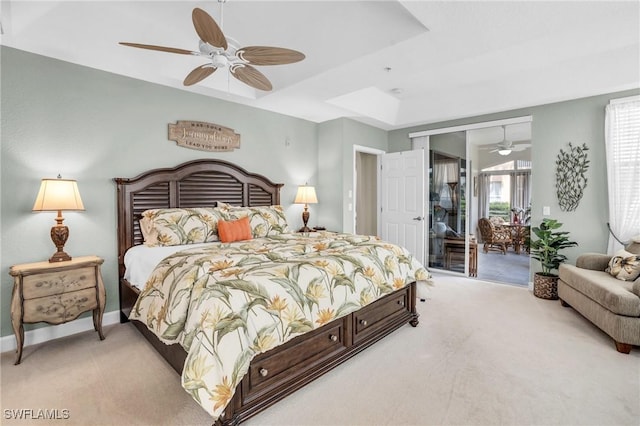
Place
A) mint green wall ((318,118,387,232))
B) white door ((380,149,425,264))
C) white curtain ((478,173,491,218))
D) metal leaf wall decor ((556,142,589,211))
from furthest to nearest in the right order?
white curtain ((478,173,491,218)) < white door ((380,149,425,264)) < mint green wall ((318,118,387,232)) < metal leaf wall decor ((556,142,589,211))

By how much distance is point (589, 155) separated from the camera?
390cm

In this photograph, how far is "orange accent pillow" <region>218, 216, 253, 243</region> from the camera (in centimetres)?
321

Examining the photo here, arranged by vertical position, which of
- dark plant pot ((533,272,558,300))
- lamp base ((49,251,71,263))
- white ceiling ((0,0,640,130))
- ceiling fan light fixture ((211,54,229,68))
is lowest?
dark plant pot ((533,272,558,300))

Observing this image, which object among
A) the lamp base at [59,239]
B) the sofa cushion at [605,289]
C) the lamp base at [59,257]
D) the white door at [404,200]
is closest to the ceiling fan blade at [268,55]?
the lamp base at [59,239]

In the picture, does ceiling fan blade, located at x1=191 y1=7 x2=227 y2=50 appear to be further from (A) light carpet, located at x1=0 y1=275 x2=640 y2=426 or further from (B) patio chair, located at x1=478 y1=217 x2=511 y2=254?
(B) patio chair, located at x1=478 y1=217 x2=511 y2=254

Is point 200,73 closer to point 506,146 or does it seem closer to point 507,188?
point 506,146

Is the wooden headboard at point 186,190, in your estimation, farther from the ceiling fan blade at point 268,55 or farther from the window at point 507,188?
the window at point 507,188

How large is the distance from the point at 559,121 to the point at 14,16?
5.94 meters

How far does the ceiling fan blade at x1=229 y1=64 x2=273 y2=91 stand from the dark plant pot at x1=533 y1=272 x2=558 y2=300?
405cm

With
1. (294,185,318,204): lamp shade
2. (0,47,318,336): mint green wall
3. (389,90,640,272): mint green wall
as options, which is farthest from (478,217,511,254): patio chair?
(0,47,318,336): mint green wall

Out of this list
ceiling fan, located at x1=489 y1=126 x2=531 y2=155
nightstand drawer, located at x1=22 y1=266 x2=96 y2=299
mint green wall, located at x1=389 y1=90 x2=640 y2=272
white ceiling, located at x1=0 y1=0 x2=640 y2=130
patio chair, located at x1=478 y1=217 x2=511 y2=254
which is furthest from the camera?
patio chair, located at x1=478 y1=217 x2=511 y2=254

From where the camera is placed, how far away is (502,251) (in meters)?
6.80

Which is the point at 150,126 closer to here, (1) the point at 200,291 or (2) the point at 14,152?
(2) the point at 14,152

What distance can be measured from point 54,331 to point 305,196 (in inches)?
126
